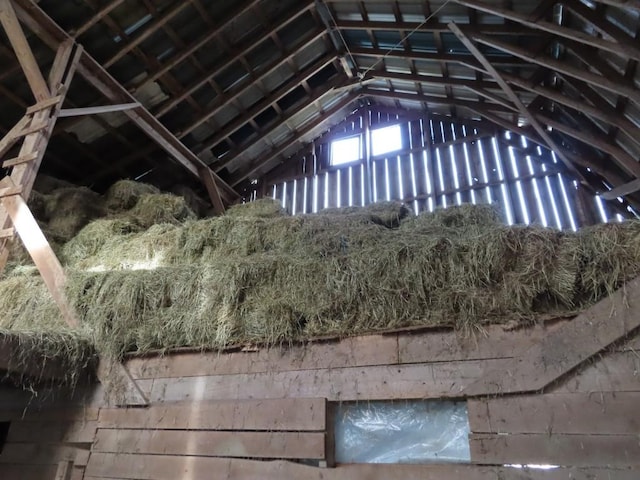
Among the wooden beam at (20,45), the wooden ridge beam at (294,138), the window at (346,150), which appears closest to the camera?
the wooden beam at (20,45)

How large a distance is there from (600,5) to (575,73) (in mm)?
791

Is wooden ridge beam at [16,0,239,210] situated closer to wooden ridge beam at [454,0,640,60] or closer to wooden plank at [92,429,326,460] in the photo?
wooden plank at [92,429,326,460]

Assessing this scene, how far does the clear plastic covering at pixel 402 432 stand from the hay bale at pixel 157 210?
14.5 feet

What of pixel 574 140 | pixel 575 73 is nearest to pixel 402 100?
pixel 574 140

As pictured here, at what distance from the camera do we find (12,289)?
15.3 feet

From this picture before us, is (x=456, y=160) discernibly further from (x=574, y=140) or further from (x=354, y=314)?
(x=354, y=314)

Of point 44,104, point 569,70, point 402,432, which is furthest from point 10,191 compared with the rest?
point 569,70

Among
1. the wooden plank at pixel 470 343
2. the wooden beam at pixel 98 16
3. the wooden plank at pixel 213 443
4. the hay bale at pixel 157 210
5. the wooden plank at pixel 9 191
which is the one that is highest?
the wooden beam at pixel 98 16

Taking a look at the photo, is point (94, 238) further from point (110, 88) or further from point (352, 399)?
point (352, 399)

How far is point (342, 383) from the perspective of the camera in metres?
3.14

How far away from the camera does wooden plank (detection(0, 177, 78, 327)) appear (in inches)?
162

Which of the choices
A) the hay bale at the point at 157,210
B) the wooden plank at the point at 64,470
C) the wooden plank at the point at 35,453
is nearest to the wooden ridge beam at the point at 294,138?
the hay bale at the point at 157,210

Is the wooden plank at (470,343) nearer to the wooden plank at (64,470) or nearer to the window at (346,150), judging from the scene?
the wooden plank at (64,470)

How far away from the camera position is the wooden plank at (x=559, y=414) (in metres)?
2.44
